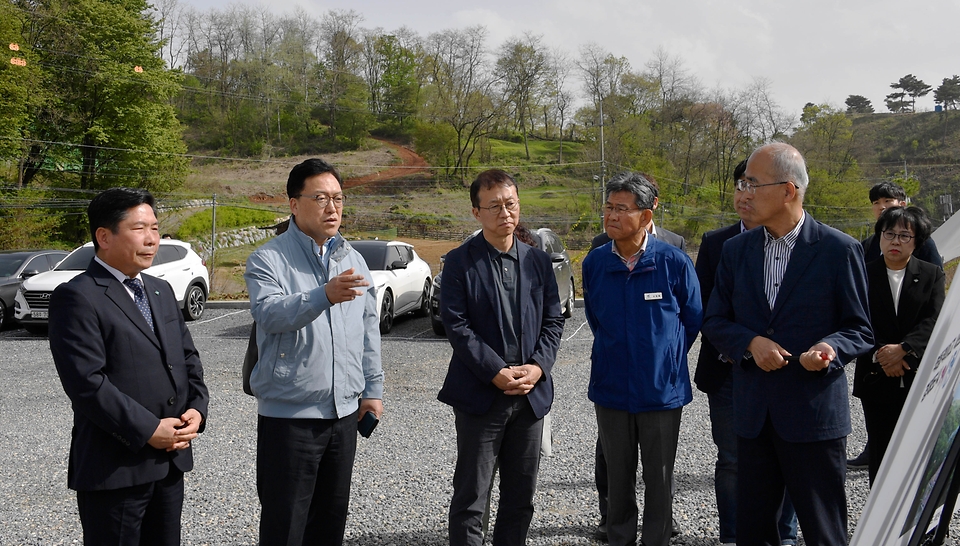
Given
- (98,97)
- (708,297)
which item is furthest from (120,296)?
(98,97)

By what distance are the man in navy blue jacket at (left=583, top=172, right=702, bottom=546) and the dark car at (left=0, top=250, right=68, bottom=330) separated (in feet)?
43.8

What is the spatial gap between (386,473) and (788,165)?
3436 mm

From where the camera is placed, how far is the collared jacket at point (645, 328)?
3.35m

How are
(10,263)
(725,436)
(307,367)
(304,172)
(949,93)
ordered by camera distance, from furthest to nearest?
(949,93) → (10,263) → (725,436) → (304,172) → (307,367)

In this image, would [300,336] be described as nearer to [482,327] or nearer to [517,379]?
[482,327]

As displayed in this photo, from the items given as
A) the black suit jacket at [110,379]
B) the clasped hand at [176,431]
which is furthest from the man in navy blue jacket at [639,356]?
the black suit jacket at [110,379]

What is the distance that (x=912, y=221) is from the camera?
13.2 ft

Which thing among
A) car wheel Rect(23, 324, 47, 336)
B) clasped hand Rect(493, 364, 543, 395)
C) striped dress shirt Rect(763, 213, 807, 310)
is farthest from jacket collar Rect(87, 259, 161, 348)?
car wheel Rect(23, 324, 47, 336)

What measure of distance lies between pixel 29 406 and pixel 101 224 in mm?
5950

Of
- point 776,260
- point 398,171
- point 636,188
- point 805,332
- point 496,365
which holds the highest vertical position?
point 398,171

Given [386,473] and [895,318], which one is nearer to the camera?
[895,318]

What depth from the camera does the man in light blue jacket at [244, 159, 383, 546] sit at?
9.53ft

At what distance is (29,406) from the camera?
7.45m

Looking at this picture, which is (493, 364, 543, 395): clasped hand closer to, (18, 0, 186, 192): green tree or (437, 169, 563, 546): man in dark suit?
(437, 169, 563, 546): man in dark suit
